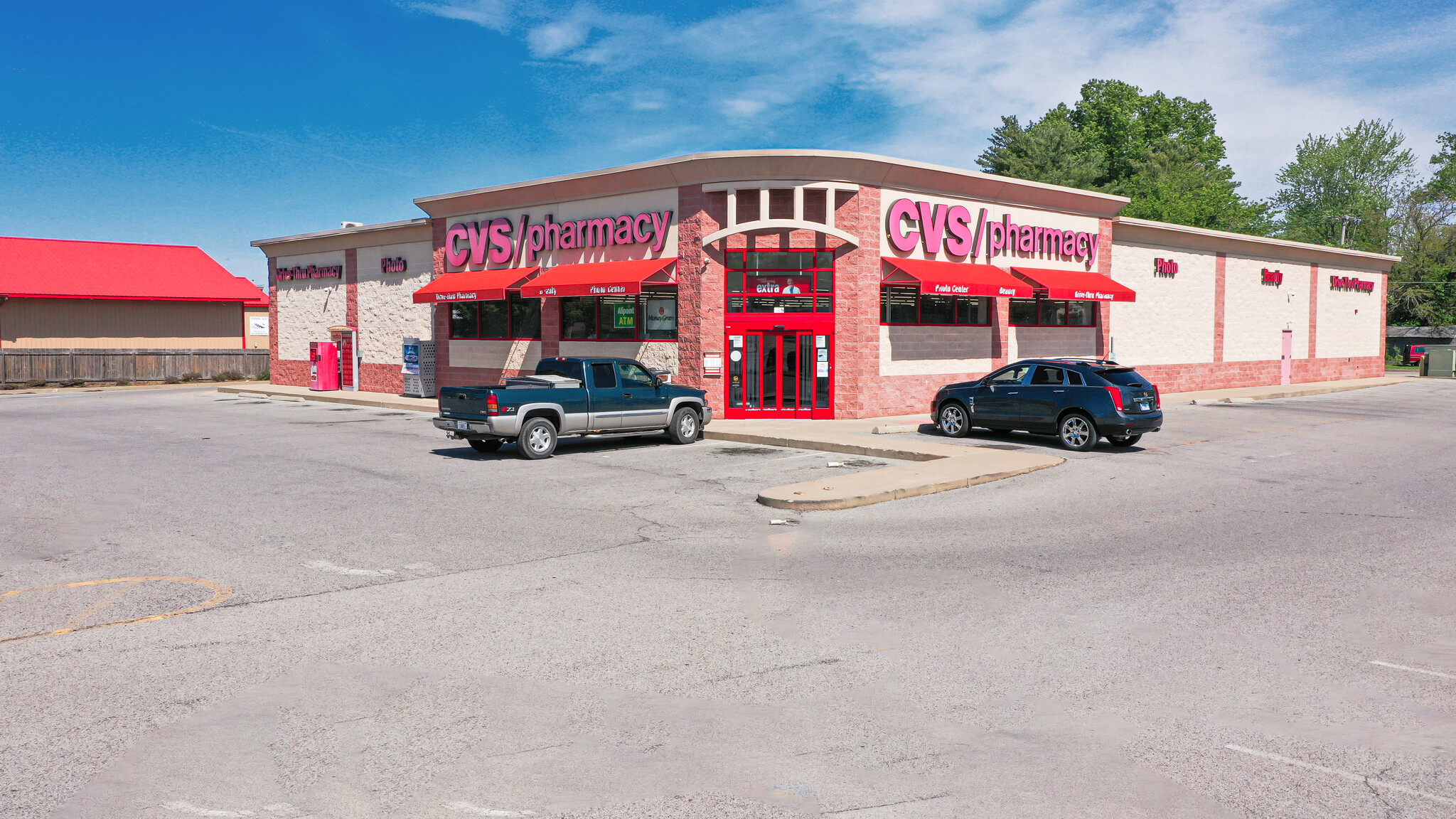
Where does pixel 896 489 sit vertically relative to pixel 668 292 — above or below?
below

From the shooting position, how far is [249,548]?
31.4 ft

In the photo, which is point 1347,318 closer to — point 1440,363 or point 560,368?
point 1440,363

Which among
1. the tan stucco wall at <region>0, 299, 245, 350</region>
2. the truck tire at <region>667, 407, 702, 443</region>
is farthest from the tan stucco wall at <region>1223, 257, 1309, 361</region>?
the tan stucco wall at <region>0, 299, 245, 350</region>

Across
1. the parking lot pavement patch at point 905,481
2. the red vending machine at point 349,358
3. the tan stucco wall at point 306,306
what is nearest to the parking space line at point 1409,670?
the parking lot pavement patch at point 905,481

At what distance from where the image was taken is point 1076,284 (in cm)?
2858

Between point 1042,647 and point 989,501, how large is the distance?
6178 millimetres

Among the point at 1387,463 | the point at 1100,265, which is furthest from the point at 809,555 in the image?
the point at 1100,265

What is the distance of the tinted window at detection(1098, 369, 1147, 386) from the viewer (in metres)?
17.8

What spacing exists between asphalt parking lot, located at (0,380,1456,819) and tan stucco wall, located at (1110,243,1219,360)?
19640mm

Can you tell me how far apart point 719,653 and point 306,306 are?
117 ft

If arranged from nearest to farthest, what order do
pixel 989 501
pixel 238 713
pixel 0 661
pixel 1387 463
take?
pixel 238 713 < pixel 0 661 < pixel 989 501 < pixel 1387 463

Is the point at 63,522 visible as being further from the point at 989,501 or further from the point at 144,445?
the point at 989,501

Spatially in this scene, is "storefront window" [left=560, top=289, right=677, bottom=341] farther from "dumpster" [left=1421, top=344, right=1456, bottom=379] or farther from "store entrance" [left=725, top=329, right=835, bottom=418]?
"dumpster" [left=1421, top=344, right=1456, bottom=379]

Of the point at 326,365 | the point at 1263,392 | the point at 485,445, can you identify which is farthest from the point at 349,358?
the point at 1263,392
